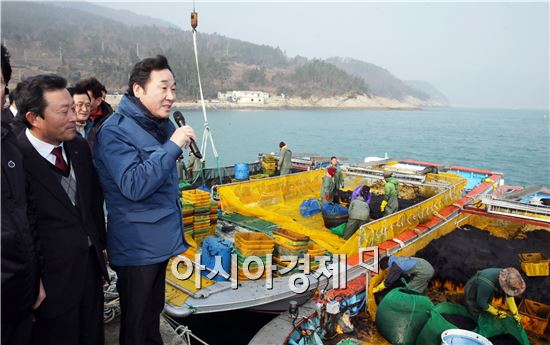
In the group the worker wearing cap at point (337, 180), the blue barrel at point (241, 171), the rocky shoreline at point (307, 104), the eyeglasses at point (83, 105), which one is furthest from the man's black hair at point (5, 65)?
the rocky shoreline at point (307, 104)

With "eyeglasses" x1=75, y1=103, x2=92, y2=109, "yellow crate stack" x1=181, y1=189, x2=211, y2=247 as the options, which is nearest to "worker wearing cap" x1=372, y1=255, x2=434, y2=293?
"yellow crate stack" x1=181, y1=189, x2=211, y2=247

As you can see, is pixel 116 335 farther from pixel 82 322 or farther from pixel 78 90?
pixel 78 90

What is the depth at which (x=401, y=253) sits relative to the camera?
6613mm

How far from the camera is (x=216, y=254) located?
530 centimetres

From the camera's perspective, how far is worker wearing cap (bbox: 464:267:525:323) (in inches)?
160

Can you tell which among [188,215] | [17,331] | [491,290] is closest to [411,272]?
[491,290]

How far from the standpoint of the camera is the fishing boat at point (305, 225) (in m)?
5.00

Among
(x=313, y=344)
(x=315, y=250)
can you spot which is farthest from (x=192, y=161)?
(x=313, y=344)

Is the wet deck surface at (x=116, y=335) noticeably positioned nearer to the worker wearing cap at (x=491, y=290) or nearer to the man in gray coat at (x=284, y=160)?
the worker wearing cap at (x=491, y=290)

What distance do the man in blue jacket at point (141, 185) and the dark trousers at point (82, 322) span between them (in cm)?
23

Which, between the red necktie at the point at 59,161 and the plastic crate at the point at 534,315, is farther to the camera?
the plastic crate at the point at 534,315

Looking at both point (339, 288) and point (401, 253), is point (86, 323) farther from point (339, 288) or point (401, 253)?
point (401, 253)

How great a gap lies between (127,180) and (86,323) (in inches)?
47.8

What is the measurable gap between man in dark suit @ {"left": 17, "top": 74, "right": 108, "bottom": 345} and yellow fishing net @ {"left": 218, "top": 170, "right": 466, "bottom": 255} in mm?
4473
